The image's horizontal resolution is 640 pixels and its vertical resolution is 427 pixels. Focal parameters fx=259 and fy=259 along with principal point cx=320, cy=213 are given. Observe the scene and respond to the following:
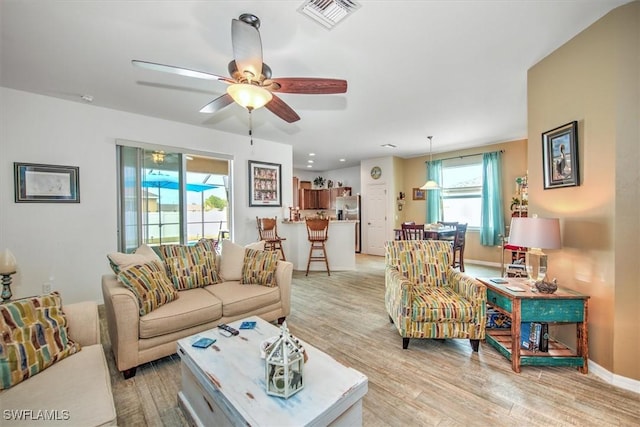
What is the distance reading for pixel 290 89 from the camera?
1996 mm

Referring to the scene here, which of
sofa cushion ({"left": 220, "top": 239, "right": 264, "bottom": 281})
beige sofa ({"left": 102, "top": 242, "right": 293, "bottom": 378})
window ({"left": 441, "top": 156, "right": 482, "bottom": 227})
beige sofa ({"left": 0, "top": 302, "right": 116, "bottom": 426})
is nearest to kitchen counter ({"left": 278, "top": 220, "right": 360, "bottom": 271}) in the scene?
sofa cushion ({"left": 220, "top": 239, "right": 264, "bottom": 281})

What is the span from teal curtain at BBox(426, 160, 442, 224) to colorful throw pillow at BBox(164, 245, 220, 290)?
5.41 metres

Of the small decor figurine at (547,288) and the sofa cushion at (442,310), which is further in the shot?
the sofa cushion at (442,310)

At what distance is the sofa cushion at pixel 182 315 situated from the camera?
6.64 feet

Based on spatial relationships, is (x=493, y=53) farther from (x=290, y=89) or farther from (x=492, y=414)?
(x=492, y=414)

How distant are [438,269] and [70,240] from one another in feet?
14.5

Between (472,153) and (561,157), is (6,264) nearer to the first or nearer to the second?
(561,157)

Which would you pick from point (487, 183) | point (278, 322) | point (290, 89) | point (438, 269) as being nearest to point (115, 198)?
point (278, 322)

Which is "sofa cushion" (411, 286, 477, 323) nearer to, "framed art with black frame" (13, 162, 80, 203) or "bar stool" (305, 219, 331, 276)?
"bar stool" (305, 219, 331, 276)

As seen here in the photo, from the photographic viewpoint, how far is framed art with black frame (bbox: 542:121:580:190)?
2115 mm

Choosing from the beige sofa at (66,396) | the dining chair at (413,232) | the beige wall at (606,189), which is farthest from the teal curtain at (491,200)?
the beige sofa at (66,396)

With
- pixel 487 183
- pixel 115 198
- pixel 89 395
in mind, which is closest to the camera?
pixel 89 395

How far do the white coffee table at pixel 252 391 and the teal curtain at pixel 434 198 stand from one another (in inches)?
228

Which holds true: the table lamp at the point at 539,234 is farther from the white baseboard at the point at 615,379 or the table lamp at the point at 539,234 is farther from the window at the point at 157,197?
the window at the point at 157,197
